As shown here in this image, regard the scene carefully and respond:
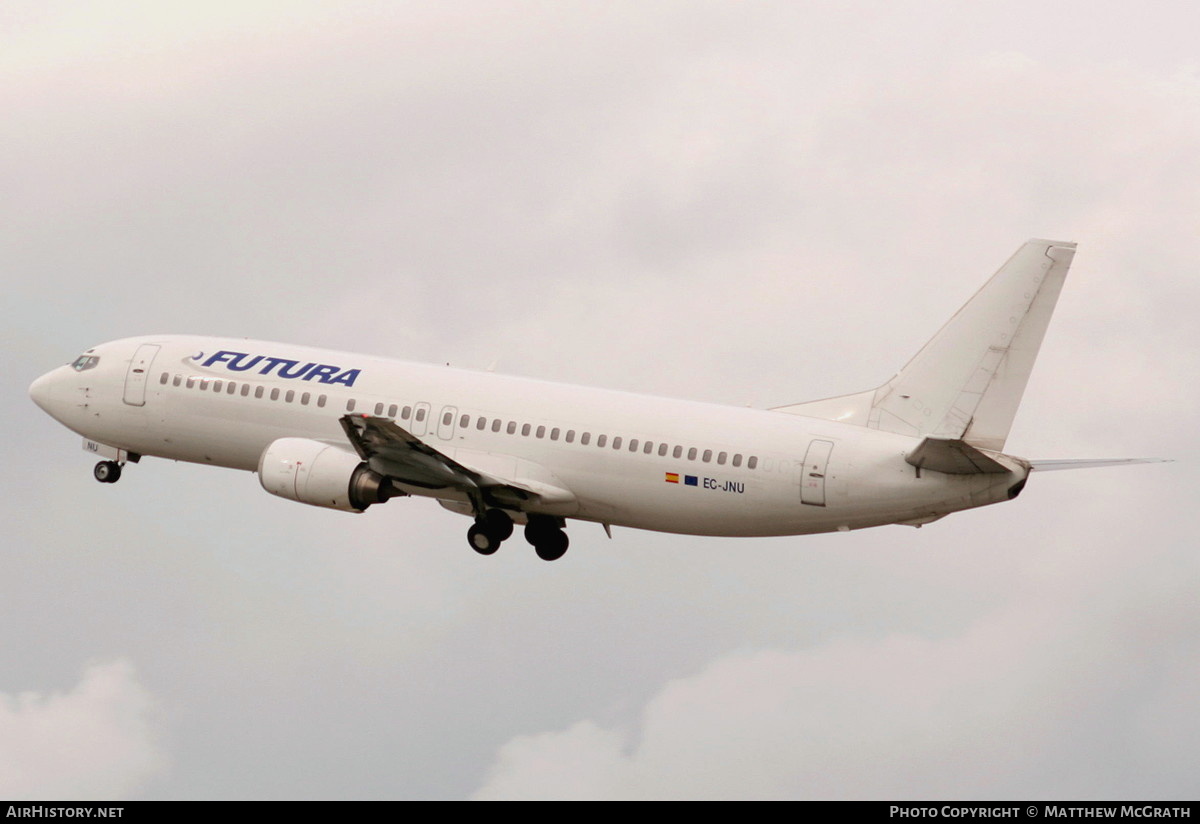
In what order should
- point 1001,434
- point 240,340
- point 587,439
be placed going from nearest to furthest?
point 1001,434 → point 587,439 → point 240,340

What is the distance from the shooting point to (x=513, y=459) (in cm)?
5394

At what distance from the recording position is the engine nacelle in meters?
52.8

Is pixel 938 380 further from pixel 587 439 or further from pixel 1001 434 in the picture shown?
pixel 587 439

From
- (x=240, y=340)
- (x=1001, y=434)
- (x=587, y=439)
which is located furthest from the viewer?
(x=240, y=340)

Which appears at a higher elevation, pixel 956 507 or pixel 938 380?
pixel 938 380

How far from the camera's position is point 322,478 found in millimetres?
A: 52781

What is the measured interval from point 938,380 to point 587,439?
9.70m

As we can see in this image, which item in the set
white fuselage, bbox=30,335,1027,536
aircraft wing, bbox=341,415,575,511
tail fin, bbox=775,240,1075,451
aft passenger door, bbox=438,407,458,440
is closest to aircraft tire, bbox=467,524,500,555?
aircraft wing, bbox=341,415,575,511

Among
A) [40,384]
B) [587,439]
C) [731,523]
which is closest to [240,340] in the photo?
[40,384]

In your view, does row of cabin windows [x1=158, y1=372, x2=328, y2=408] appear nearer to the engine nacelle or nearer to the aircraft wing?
the engine nacelle

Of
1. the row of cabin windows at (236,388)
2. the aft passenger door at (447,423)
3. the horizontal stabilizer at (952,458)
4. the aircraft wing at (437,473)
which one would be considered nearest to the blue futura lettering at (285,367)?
the row of cabin windows at (236,388)

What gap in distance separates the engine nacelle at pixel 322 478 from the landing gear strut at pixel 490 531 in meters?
2.88

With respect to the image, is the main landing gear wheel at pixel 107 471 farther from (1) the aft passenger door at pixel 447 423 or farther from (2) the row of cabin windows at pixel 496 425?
(1) the aft passenger door at pixel 447 423

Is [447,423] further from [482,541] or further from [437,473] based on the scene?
[482,541]
